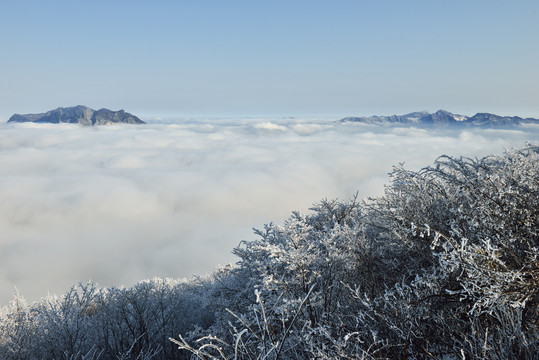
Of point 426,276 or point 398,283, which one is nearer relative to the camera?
point 426,276

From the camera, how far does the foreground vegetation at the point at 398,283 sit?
421 centimetres

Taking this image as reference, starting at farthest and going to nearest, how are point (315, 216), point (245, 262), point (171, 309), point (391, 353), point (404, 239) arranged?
1. point (171, 309)
2. point (315, 216)
3. point (245, 262)
4. point (404, 239)
5. point (391, 353)

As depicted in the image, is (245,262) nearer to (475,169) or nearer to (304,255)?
(304,255)

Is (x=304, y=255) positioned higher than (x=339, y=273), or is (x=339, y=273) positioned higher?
(x=304, y=255)

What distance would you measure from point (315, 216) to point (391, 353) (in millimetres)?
8970

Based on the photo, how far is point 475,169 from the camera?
715 centimetres

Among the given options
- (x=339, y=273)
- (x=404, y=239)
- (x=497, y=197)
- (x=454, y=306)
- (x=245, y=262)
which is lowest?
(x=245, y=262)

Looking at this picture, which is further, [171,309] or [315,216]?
[171,309]

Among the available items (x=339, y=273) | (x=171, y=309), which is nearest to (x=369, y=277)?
(x=339, y=273)

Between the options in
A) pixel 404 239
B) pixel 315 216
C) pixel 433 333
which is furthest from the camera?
pixel 315 216

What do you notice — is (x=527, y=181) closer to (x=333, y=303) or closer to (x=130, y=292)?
(x=333, y=303)

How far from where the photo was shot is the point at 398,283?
18.7 feet

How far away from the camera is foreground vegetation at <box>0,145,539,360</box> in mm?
4211

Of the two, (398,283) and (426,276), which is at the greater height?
(426,276)
